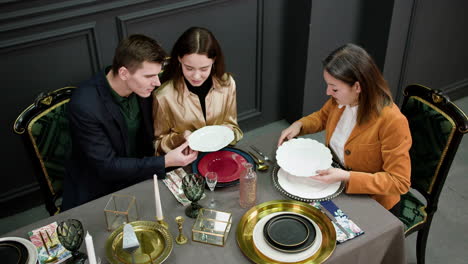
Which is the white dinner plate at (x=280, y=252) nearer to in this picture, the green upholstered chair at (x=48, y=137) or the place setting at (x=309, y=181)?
the place setting at (x=309, y=181)

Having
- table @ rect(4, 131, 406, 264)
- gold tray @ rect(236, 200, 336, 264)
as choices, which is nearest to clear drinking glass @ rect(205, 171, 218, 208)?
table @ rect(4, 131, 406, 264)

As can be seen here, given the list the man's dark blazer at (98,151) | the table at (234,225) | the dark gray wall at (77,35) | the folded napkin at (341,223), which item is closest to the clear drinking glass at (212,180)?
the table at (234,225)

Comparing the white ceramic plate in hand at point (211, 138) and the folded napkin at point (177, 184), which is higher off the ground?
the white ceramic plate in hand at point (211, 138)

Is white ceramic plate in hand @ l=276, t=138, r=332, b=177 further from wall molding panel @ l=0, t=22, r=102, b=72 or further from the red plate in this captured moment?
wall molding panel @ l=0, t=22, r=102, b=72

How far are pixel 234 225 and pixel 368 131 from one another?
68cm

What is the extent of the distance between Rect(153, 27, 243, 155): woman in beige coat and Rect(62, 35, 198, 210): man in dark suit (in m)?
0.14

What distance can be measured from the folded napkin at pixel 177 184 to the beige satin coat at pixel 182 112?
0.94 feet

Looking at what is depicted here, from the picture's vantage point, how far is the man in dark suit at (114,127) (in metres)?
1.84

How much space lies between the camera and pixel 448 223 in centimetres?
268

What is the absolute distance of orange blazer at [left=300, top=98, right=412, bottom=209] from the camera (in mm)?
1689

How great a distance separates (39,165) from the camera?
2.02 metres

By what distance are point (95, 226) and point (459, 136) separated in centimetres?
148

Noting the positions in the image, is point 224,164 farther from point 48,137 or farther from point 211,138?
point 48,137

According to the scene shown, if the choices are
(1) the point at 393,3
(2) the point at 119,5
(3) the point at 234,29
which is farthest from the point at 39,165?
(1) the point at 393,3
